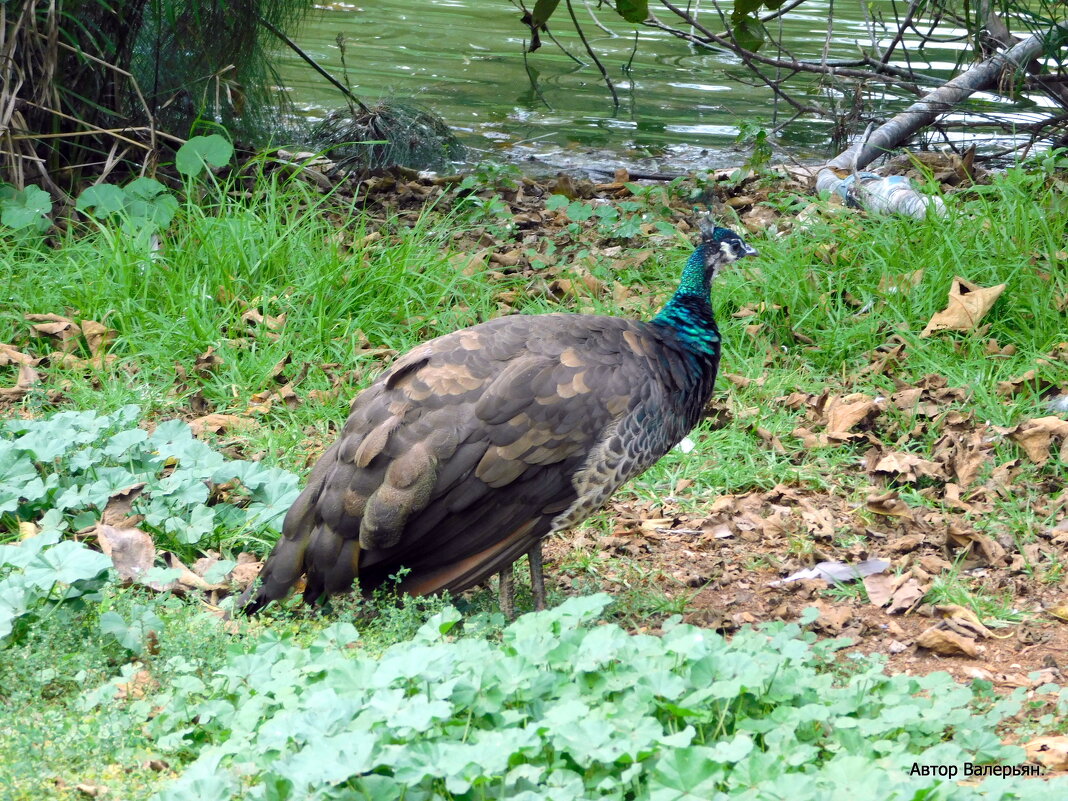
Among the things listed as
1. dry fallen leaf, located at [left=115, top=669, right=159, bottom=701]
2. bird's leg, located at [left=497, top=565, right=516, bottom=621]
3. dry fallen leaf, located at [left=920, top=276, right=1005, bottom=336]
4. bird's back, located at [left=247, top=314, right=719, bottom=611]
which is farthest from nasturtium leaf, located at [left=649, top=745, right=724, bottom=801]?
dry fallen leaf, located at [left=920, top=276, right=1005, bottom=336]

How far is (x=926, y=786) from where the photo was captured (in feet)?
7.50

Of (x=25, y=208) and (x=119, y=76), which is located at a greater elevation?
(x=119, y=76)

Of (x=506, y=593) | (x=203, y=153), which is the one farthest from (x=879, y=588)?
(x=203, y=153)

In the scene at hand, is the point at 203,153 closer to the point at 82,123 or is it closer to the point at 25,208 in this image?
the point at 82,123

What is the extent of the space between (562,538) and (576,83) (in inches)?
334

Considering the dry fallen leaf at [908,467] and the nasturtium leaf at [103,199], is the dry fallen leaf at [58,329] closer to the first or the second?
the nasturtium leaf at [103,199]

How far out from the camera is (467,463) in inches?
143

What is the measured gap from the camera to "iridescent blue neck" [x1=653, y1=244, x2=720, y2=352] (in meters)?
4.27

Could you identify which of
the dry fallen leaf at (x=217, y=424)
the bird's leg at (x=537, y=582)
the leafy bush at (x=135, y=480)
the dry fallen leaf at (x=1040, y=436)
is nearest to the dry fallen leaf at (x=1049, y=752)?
the bird's leg at (x=537, y=582)

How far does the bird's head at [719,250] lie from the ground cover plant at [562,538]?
0.86 m

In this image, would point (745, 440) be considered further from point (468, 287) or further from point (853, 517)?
point (468, 287)

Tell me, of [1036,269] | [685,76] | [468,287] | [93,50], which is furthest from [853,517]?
[685,76]

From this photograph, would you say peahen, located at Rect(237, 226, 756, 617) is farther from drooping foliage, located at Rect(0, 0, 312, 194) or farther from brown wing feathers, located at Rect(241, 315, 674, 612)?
drooping foliage, located at Rect(0, 0, 312, 194)

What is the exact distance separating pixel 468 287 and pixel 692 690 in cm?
370
